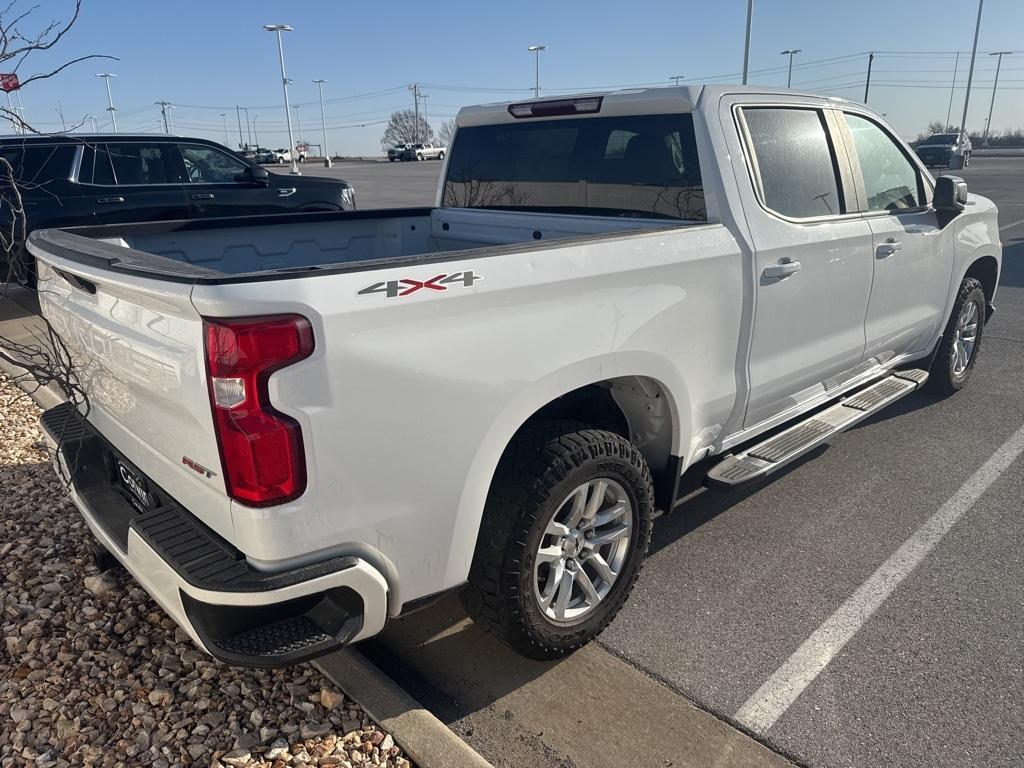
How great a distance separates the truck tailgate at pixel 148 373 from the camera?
79.0 inches

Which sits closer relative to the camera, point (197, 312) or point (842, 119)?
point (197, 312)

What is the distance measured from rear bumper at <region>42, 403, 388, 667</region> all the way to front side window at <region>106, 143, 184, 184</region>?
7508 mm

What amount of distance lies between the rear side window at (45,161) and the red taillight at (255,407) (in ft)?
24.6

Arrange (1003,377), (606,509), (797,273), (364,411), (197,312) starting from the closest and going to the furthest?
1. (197,312)
2. (364,411)
3. (606,509)
4. (797,273)
5. (1003,377)

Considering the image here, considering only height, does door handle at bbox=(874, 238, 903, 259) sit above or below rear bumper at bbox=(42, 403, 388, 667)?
above

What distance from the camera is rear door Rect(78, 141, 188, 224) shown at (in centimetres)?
843

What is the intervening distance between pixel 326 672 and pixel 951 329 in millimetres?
4653

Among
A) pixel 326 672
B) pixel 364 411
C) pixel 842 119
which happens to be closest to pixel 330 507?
pixel 364 411

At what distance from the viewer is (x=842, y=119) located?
407 cm

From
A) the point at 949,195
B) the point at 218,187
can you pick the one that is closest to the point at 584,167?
the point at 949,195

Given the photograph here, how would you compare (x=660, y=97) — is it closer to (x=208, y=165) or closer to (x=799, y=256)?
(x=799, y=256)

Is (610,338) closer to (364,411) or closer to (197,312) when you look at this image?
(364,411)

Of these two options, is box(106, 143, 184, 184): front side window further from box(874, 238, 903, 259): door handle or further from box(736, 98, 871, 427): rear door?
box(874, 238, 903, 259): door handle

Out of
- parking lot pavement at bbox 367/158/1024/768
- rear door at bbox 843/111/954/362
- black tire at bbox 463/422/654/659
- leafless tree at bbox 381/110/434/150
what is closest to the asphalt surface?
parking lot pavement at bbox 367/158/1024/768
